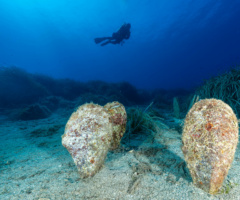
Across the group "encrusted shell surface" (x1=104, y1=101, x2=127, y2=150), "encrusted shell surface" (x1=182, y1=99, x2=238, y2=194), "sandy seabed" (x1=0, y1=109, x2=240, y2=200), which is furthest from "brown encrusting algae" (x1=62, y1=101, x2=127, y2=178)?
"encrusted shell surface" (x1=182, y1=99, x2=238, y2=194)

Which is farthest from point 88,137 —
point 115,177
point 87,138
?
point 115,177

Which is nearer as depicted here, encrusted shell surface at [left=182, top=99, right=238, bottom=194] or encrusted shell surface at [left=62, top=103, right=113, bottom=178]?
encrusted shell surface at [left=182, top=99, right=238, bottom=194]

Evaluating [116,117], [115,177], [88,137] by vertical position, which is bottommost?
[115,177]

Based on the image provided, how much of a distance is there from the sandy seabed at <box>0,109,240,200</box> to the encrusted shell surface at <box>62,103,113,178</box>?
24 cm

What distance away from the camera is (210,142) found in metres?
1.19

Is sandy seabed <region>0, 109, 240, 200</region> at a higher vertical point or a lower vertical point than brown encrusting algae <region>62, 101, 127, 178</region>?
lower

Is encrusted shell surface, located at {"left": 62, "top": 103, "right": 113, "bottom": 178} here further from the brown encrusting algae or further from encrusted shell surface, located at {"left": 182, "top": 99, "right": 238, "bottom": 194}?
encrusted shell surface, located at {"left": 182, "top": 99, "right": 238, "bottom": 194}

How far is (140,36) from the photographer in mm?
88750

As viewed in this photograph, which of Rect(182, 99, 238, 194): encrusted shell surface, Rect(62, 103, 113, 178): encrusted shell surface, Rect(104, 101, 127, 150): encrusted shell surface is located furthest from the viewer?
Rect(104, 101, 127, 150): encrusted shell surface

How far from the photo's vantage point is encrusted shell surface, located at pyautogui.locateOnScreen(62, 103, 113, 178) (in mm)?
1529

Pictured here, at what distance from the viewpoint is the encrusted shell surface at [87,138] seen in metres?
1.53

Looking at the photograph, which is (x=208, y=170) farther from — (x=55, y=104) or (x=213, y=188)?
(x=55, y=104)

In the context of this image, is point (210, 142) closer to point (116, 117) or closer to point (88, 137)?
point (88, 137)

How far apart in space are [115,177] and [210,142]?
1.18 m
